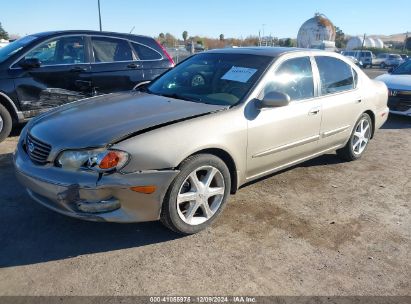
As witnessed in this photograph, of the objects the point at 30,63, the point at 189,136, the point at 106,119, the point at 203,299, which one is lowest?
the point at 203,299

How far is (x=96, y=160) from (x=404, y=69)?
30.7 feet

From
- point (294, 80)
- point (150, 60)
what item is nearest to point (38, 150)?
point (294, 80)

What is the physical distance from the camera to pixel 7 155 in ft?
17.5

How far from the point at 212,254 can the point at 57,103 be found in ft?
14.1

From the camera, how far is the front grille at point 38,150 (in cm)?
313

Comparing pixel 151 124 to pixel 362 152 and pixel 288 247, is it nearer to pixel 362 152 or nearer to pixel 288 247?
pixel 288 247

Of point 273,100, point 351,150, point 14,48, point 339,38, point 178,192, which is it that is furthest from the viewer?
point 339,38

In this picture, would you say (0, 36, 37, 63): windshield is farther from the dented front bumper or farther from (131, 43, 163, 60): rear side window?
the dented front bumper

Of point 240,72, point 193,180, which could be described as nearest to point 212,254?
point 193,180

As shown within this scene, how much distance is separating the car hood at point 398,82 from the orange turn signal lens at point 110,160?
7537 mm

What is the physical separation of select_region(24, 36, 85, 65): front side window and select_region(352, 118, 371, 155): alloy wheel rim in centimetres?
453

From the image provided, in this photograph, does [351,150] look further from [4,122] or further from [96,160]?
[4,122]

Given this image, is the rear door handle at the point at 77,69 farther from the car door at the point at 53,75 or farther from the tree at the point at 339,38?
the tree at the point at 339,38

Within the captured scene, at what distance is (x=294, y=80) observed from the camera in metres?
4.26
